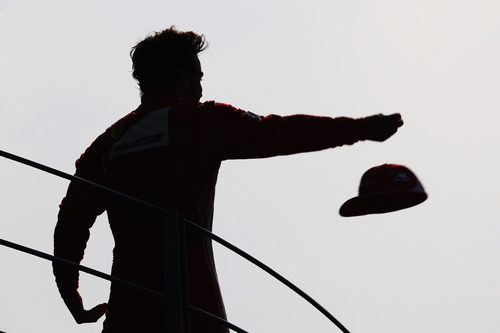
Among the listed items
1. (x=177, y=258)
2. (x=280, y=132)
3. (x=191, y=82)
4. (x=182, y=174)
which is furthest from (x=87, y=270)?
(x=191, y=82)

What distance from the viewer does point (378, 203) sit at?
187 inches

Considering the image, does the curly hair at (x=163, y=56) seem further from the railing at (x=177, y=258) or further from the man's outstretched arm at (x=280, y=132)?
the railing at (x=177, y=258)

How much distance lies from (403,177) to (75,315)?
1621 mm

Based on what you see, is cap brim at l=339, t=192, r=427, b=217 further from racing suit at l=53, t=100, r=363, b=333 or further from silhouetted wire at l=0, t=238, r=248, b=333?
silhouetted wire at l=0, t=238, r=248, b=333

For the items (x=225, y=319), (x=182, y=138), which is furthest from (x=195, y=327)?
(x=182, y=138)

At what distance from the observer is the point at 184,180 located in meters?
4.44

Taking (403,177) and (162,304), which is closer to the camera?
(162,304)

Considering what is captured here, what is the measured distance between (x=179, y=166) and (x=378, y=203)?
3.13 feet

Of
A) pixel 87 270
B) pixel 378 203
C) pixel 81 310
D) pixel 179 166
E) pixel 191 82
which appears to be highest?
pixel 191 82

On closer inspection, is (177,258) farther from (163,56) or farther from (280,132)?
(163,56)

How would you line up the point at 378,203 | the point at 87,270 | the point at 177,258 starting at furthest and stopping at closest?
the point at 378,203, the point at 177,258, the point at 87,270

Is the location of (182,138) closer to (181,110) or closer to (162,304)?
(181,110)

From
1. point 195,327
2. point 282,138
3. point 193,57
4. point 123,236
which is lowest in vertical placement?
point 195,327

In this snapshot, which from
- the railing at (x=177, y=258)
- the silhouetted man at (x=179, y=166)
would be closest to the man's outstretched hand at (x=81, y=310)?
the silhouetted man at (x=179, y=166)
